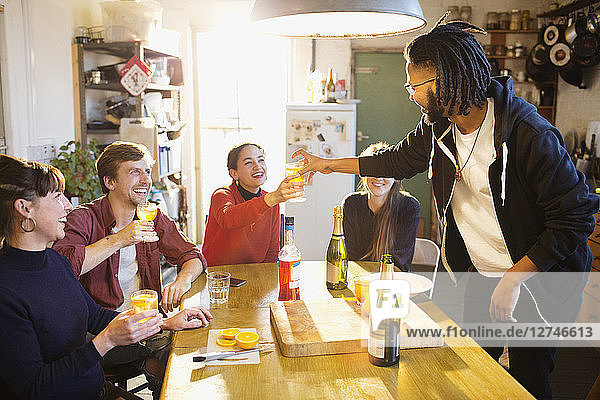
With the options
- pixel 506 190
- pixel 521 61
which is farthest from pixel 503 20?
pixel 506 190

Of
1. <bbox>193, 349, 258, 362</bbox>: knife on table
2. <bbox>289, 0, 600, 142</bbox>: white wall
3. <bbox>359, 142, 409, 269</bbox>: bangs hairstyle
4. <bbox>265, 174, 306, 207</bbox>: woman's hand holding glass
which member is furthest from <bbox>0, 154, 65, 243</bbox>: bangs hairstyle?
<bbox>289, 0, 600, 142</bbox>: white wall

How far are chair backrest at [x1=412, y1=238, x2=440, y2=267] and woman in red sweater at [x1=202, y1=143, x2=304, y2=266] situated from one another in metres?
0.84

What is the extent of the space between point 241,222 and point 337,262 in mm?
534

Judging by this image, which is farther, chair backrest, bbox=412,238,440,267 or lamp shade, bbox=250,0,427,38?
chair backrest, bbox=412,238,440,267

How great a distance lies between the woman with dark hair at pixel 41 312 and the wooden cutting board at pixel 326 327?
1.05 feet

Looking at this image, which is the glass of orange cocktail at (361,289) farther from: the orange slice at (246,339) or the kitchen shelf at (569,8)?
the kitchen shelf at (569,8)

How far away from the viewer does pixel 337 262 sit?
2.10 meters

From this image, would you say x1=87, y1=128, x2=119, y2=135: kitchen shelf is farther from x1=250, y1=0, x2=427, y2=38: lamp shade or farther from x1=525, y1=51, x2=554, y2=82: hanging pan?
x1=525, y1=51, x2=554, y2=82: hanging pan

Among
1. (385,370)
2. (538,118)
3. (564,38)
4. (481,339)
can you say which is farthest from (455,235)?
(564,38)

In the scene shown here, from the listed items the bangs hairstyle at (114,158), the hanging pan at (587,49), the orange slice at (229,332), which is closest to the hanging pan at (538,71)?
the hanging pan at (587,49)

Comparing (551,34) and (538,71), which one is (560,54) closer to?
(551,34)

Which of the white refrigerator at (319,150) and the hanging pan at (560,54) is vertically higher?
the hanging pan at (560,54)

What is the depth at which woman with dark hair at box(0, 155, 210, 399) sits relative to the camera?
1387 millimetres

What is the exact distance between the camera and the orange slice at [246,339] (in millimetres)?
1495
